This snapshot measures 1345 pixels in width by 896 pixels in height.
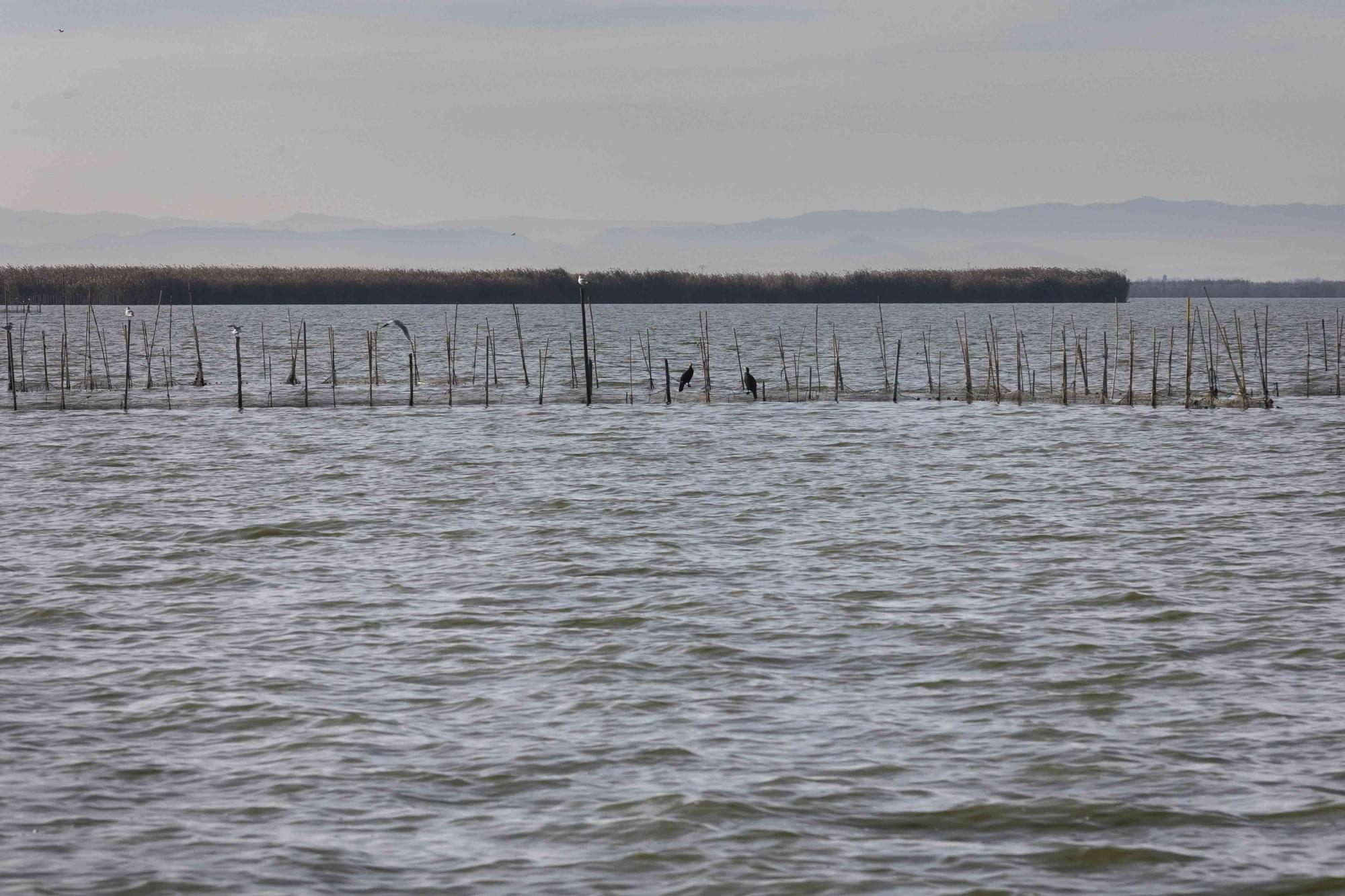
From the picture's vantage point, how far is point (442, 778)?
865 centimetres

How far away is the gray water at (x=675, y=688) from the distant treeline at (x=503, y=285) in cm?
8072

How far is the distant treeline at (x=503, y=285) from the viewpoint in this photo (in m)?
99.9

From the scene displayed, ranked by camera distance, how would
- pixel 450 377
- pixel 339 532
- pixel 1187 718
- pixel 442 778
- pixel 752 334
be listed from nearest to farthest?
pixel 442 778 < pixel 1187 718 < pixel 339 532 < pixel 450 377 < pixel 752 334

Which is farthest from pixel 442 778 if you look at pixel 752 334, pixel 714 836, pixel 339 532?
pixel 752 334

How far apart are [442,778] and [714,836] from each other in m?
1.79

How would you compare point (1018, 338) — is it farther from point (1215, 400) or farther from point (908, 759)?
point (908, 759)

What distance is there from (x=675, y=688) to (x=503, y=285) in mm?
100257

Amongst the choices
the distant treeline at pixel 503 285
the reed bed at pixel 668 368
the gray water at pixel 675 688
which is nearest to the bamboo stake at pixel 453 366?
the reed bed at pixel 668 368

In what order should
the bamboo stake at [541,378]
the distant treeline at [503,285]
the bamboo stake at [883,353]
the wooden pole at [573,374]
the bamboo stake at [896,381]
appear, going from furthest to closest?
the distant treeline at [503,285] < the wooden pole at [573,374] < the bamboo stake at [883,353] < the bamboo stake at [541,378] < the bamboo stake at [896,381]

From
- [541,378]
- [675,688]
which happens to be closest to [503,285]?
[541,378]

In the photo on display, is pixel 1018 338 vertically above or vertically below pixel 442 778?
above

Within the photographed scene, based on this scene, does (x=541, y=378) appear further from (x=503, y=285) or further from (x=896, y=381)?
(x=503, y=285)

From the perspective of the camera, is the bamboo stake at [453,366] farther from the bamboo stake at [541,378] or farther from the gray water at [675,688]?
the gray water at [675,688]

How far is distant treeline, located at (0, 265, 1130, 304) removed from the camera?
9986 cm
